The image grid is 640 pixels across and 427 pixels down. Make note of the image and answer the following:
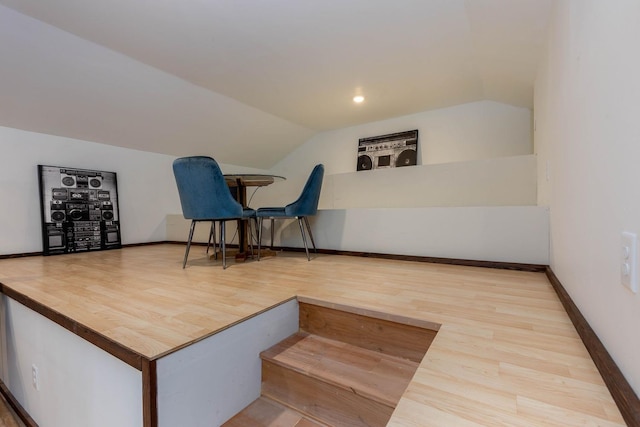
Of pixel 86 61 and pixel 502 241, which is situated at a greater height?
pixel 86 61

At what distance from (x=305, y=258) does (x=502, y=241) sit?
170 cm

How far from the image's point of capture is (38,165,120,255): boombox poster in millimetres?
3336

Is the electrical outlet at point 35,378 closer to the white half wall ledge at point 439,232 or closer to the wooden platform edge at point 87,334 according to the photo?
the wooden platform edge at point 87,334

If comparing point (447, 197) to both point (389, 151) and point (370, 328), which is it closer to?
point (389, 151)

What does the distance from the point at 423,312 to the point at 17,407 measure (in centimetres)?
248

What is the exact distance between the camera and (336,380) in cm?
114

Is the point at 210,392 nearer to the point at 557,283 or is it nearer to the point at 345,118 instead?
the point at 557,283

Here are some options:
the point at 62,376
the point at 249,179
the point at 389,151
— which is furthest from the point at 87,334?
the point at 389,151

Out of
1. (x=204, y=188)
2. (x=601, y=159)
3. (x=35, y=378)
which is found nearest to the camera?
(x=601, y=159)

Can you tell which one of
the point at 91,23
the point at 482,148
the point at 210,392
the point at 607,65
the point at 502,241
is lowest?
the point at 210,392

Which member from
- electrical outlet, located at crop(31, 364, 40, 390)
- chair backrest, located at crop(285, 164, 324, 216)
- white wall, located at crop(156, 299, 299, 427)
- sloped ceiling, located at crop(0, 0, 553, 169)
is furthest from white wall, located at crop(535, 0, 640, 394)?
electrical outlet, located at crop(31, 364, 40, 390)

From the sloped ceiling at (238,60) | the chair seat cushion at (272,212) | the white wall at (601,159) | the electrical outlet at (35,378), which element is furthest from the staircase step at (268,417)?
the sloped ceiling at (238,60)

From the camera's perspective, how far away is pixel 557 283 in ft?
5.35

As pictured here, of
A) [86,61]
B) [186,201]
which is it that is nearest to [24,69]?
[86,61]
